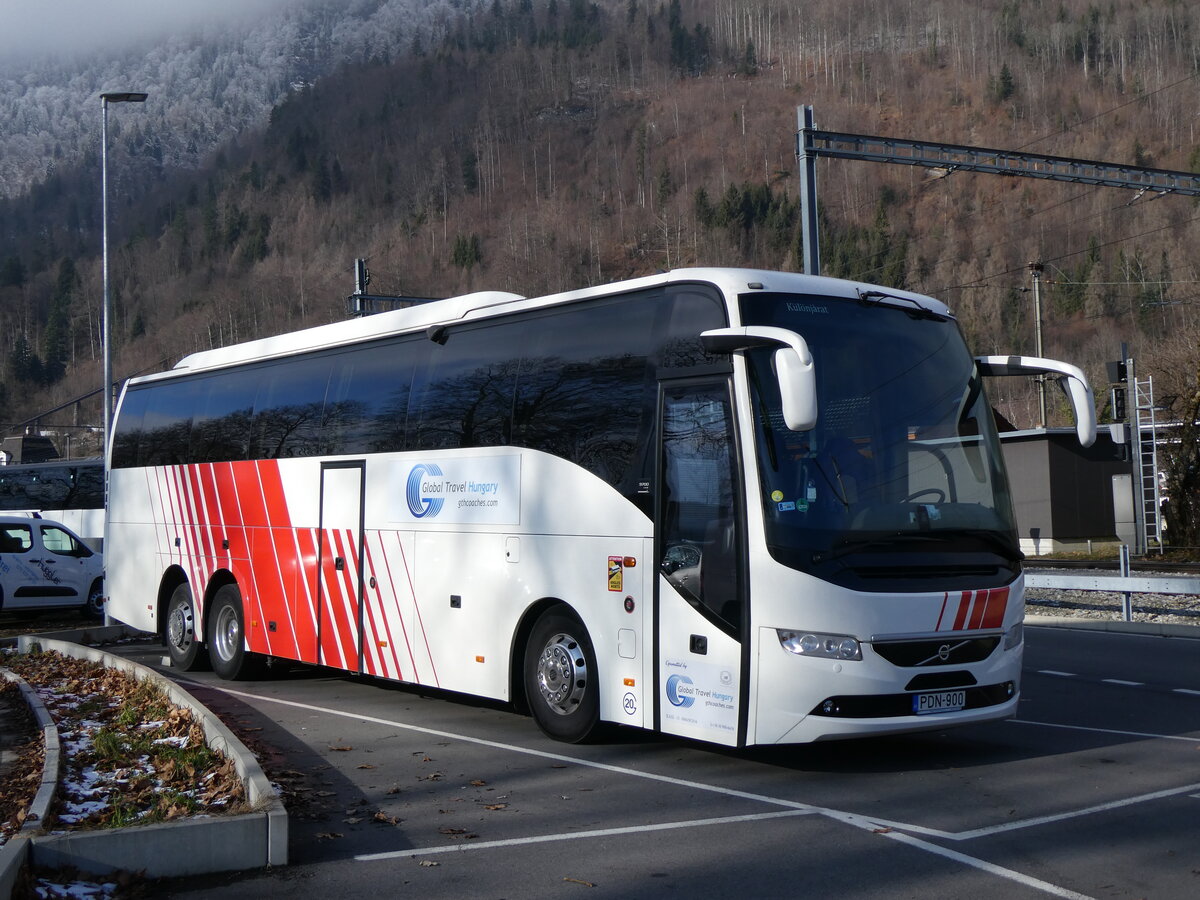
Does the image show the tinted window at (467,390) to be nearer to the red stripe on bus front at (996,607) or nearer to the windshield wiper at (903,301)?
the windshield wiper at (903,301)

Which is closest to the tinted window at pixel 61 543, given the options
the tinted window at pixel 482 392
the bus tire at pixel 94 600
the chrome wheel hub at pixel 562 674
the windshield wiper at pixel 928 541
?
the bus tire at pixel 94 600

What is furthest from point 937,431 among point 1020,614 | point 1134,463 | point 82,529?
point 82,529

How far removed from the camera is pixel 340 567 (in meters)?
A: 13.0

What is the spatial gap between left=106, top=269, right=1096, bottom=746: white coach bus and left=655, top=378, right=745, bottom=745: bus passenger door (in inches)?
0.7

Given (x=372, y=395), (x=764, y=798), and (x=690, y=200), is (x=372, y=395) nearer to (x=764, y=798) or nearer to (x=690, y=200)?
(x=764, y=798)

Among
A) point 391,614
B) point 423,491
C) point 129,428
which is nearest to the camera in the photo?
point 423,491

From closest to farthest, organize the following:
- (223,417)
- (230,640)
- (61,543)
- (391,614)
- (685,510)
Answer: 1. (685,510)
2. (391,614)
3. (230,640)
4. (223,417)
5. (61,543)

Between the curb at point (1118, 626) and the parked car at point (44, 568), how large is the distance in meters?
16.9

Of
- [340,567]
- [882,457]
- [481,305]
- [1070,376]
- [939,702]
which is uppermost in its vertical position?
[481,305]

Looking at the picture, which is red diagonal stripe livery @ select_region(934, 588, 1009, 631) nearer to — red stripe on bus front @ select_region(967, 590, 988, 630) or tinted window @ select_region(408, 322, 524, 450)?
red stripe on bus front @ select_region(967, 590, 988, 630)

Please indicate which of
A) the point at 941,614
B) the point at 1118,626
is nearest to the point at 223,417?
the point at 941,614

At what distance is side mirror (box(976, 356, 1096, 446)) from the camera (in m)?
9.13

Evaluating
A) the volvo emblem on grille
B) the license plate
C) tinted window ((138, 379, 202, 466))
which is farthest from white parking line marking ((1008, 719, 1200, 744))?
tinted window ((138, 379, 202, 466))

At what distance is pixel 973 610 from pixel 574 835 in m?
3.22
